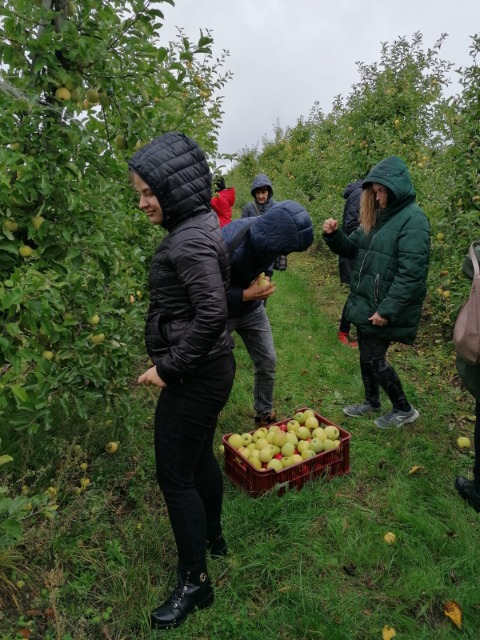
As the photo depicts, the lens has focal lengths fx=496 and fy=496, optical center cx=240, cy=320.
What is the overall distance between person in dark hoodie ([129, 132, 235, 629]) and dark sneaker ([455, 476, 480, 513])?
155 centimetres

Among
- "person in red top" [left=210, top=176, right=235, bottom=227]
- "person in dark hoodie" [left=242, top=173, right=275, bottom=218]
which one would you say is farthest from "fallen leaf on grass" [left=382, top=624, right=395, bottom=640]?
"person in dark hoodie" [left=242, top=173, right=275, bottom=218]

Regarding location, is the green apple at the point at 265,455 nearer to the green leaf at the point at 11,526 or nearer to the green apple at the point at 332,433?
the green apple at the point at 332,433

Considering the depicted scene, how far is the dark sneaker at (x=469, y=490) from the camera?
272 cm

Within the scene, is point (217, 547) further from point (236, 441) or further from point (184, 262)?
point (184, 262)

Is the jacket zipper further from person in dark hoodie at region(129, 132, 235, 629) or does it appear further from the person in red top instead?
the person in red top

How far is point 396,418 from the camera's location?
3588 mm

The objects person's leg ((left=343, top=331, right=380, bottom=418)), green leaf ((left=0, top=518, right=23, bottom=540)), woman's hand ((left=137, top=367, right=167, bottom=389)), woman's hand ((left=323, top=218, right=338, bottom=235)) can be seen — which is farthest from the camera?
person's leg ((left=343, top=331, right=380, bottom=418))

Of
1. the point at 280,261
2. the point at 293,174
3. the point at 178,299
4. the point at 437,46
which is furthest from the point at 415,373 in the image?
the point at 293,174

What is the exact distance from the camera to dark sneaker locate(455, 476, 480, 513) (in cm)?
272

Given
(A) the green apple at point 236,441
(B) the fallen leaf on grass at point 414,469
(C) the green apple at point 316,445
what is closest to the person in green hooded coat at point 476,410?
(B) the fallen leaf on grass at point 414,469

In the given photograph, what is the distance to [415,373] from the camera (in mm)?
4605

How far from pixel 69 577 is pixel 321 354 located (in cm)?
340

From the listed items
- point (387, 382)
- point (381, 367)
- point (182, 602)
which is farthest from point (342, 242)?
point (182, 602)

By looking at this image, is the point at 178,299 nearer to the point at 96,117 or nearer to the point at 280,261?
the point at 96,117
